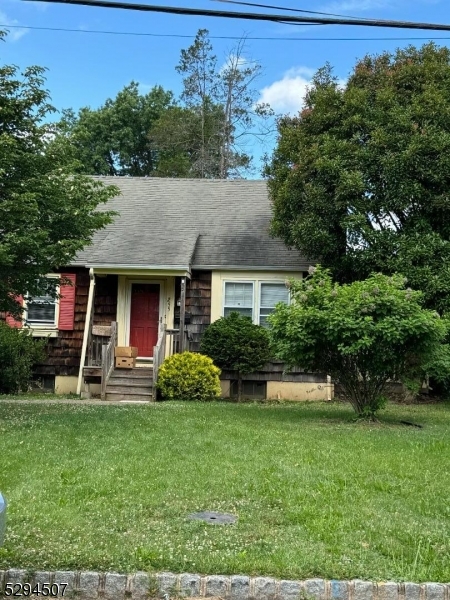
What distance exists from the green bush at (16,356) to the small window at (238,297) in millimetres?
4510

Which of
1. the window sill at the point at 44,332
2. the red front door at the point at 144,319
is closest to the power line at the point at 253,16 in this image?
the red front door at the point at 144,319

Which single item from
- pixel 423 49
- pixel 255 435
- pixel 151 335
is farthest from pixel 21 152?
pixel 423 49

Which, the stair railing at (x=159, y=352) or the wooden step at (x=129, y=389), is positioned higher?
the stair railing at (x=159, y=352)

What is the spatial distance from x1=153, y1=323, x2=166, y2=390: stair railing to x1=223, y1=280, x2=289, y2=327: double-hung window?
6.57 feet

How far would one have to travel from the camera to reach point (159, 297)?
1636 cm

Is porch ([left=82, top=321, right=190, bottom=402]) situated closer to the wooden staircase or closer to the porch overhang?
the wooden staircase

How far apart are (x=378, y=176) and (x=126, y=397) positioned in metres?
7.22

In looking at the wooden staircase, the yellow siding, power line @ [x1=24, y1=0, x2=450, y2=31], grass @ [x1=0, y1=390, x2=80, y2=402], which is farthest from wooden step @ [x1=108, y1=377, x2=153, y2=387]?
power line @ [x1=24, y1=0, x2=450, y2=31]

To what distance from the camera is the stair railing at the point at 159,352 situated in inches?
548

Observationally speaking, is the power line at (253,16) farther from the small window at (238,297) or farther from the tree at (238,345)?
the small window at (238,297)

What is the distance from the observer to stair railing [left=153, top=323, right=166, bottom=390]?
45.7ft

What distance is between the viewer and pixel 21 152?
976 cm

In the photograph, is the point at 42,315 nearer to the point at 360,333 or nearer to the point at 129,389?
the point at 129,389

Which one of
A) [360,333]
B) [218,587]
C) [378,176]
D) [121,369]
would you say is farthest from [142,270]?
[218,587]
